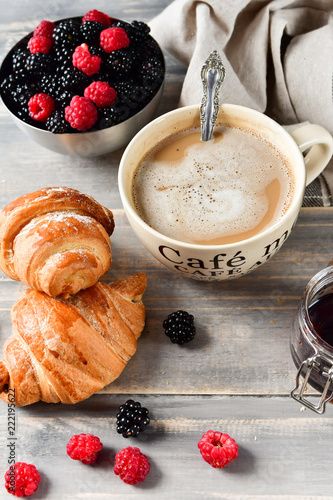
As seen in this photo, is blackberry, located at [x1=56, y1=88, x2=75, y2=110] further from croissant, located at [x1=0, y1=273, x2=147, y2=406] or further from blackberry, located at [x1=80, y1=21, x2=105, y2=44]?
croissant, located at [x1=0, y1=273, x2=147, y2=406]

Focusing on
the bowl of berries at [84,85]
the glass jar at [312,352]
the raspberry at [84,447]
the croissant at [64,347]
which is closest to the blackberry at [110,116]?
the bowl of berries at [84,85]

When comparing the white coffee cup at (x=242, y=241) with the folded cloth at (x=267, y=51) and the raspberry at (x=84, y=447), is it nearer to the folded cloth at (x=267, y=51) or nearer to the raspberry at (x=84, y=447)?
the folded cloth at (x=267, y=51)

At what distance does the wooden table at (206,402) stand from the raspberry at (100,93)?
0.80 ft

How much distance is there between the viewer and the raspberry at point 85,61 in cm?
124

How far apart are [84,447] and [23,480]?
0.12m

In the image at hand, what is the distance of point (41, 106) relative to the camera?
1251 millimetres

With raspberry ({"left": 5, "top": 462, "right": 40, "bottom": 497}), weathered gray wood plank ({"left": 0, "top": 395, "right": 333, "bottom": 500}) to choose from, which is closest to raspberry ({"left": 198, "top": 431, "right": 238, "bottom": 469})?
weathered gray wood plank ({"left": 0, "top": 395, "right": 333, "bottom": 500})

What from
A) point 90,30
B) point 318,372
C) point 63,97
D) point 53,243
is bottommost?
point 318,372

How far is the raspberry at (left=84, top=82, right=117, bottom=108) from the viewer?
48.1 inches

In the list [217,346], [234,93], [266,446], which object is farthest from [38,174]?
[266,446]

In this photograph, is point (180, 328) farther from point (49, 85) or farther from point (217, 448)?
point (49, 85)

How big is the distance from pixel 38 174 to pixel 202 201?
52 centimetres

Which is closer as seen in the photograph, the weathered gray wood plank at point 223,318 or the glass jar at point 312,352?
the glass jar at point 312,352

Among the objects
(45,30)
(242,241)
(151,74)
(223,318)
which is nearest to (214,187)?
(242,241)
